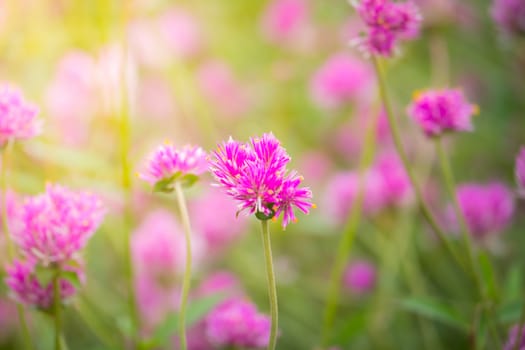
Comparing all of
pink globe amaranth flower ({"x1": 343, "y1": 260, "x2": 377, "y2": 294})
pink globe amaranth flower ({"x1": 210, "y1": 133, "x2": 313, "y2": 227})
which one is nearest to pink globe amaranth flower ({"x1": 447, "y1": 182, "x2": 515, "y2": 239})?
pink globe amaranth flower ({"x1": 343, "y1": 260, "x2": 377, "y2": 294})

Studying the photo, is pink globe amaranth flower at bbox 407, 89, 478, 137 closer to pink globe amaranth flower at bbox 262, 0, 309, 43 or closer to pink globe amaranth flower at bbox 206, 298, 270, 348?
pink globe amaranth flower at bbox 206, 298, 270, 348

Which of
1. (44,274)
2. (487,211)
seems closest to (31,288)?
(44,274)

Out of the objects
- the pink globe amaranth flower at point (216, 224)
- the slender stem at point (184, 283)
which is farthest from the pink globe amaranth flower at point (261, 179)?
the pink globe amaranth flower at point (216, 224)

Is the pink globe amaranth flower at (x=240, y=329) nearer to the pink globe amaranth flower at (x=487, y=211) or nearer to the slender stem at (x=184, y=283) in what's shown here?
the slender stem at (x=184, y=283)

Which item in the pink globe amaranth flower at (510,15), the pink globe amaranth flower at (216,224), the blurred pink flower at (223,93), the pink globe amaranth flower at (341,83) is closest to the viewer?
the pink globe amaranth flower at (510,15)

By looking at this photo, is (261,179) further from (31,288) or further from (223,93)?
(223,93)

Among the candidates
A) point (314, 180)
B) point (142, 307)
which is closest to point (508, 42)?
point (314, 180)

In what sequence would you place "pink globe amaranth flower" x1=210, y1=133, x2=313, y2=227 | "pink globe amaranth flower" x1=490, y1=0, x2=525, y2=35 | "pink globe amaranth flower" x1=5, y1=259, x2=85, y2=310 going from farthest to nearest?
"pink globe amaranth flower" x1=490, y1=0, x2=525, y2=35
"pink globe amaranth flower" x1=5, y1=259, x2=85, y2=310
"pink globe amaranth flower" x1=210, y1=133, x2=313, y2=227
